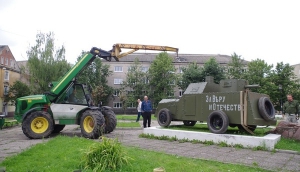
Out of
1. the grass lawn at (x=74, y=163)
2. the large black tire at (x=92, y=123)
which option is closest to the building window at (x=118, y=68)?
the large black tire at (x=92, y=123)

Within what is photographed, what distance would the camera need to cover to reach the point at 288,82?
38438 millimetres

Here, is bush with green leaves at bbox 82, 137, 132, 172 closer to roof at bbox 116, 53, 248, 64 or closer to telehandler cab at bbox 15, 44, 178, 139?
telehandler cab at bbox 15, 44, 178, 139

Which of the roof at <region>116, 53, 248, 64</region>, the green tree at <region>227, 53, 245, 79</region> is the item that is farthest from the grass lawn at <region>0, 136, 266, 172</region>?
the roof at <region>116, 53, 248, 64</region>

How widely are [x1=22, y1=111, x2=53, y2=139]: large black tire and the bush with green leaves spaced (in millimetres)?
6222

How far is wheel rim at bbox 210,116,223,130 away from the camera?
33.6ft

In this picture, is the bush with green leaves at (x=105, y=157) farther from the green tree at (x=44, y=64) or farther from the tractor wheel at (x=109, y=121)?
the green tree at (x=44, y=64)

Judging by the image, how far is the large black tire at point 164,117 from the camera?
472 inches

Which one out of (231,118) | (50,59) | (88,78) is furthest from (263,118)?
(88,78)

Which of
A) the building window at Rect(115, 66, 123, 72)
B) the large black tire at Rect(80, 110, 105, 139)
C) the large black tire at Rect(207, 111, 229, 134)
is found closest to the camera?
the large black tire at Rect(207, 111, 229, 134)

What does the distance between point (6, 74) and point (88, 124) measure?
3457 cm

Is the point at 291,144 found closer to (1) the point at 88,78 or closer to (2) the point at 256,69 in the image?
(2) the point at 256,69

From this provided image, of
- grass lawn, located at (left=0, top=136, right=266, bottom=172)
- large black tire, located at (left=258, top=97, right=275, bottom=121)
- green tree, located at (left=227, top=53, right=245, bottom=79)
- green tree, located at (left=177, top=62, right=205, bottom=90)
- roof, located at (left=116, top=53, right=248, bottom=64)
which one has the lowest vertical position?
grass lawn, located at (left=0, top=136, right=266, bottom=172)

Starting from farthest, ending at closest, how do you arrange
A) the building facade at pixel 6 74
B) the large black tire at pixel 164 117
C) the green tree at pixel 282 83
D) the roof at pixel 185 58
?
the roof at pixel 185 58, the building facade at pixel 6 74, the green tree at pixel 282 83, the large black tire at pixel 164 117

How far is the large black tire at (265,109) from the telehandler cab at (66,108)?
584cm
